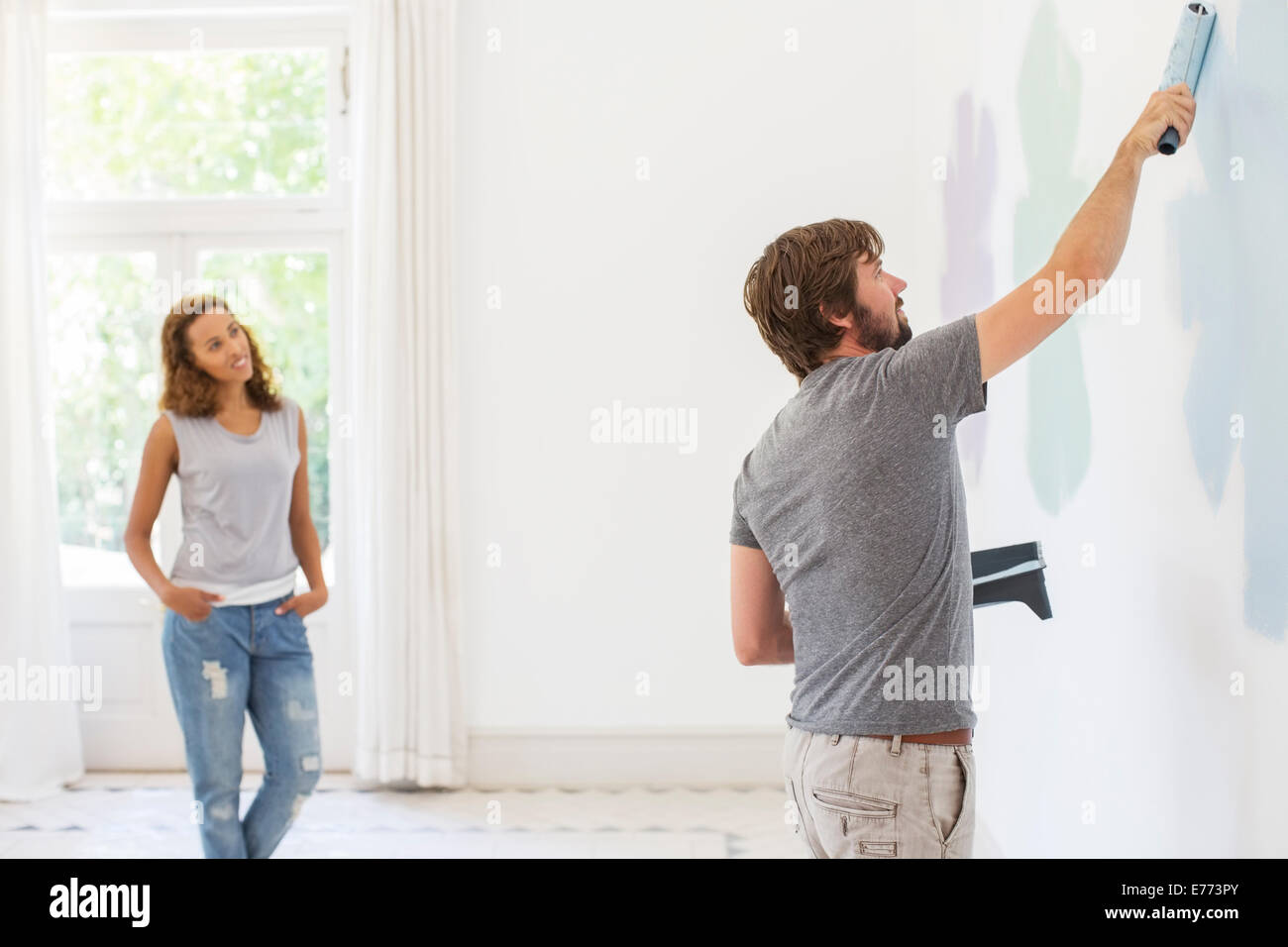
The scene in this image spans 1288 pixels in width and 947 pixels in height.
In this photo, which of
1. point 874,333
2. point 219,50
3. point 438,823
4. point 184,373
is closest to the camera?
point 874,333

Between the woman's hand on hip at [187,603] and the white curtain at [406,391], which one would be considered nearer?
the woman's hand on hip at [187,603]

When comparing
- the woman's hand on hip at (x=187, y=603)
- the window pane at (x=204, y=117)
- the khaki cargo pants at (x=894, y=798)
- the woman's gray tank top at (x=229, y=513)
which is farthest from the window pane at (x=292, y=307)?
the khaki cargo pants at (x=894, y=798)

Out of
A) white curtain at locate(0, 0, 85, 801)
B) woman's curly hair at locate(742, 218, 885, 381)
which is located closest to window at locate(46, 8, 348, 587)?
white curtain at locate(0, 0, 85, 801)

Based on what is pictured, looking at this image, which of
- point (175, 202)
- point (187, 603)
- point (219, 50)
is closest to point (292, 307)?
point (175, 202)

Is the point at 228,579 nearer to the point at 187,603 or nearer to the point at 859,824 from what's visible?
the point at 187,603

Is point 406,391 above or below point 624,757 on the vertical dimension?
above

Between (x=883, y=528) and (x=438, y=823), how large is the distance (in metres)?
2.36

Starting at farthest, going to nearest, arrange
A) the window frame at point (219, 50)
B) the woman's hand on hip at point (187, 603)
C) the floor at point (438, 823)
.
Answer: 1. the window frame at point (219, 50)
2. the floor at point (438, 823)
3. the woman's hand on hip at point (187, 603)

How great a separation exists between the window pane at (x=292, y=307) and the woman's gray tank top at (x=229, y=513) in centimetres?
141

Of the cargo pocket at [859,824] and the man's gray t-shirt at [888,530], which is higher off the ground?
the man's gray t-shirt at [888,530]

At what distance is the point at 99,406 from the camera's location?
3732 mm

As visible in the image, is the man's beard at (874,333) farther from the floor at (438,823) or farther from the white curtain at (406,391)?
the white curtain at (406,391)

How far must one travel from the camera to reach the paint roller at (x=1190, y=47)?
1.42m

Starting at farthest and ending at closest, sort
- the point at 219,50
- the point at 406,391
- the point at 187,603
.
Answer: the point at 219,50
the point at 406,391
the point at 187,603
